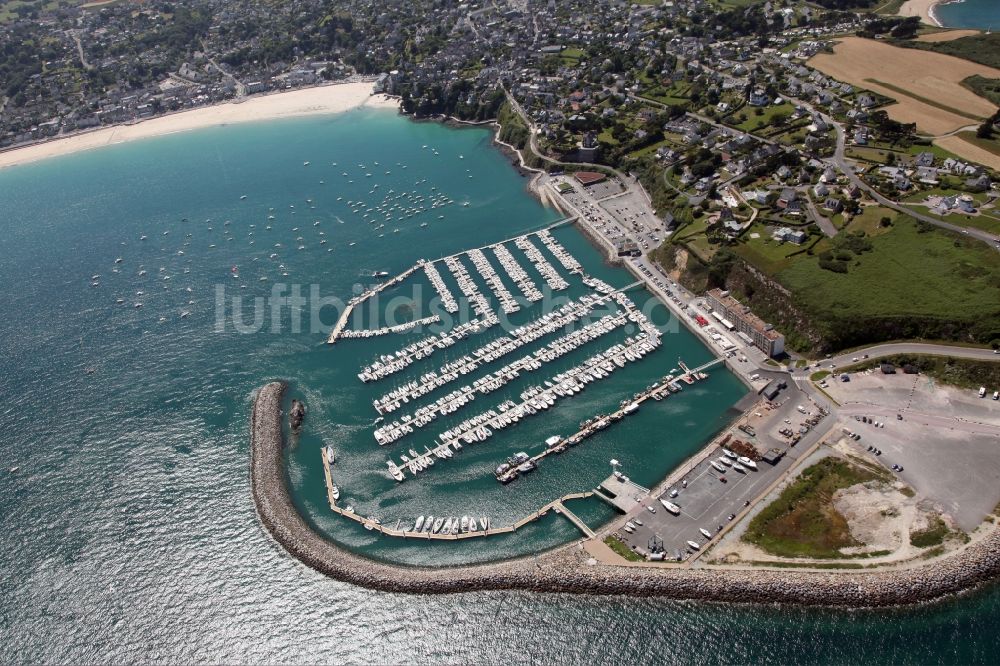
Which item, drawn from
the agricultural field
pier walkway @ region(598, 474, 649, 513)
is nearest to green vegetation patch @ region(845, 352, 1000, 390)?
pier walkway @ region(598, 474, 649, 513)

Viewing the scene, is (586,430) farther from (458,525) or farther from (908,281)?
(908,281)

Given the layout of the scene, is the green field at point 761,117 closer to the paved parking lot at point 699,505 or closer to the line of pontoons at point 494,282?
the line of pontoons at point 494,282

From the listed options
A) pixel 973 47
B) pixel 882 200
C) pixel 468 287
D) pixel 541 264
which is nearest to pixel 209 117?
pixel 468 287

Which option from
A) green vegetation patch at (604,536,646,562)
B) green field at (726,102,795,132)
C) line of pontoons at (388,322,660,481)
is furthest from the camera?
green field at (726,102,795,132)

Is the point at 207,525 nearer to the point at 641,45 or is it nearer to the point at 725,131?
the point at 725,131

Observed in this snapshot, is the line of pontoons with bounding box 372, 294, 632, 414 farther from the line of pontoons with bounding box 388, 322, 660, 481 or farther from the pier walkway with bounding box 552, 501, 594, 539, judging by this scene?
the pier walkway with bounding box 552, 501, 594, 539

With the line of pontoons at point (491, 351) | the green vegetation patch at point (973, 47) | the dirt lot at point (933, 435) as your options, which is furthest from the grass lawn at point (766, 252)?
the green vegetation patch at point (973, 47)
